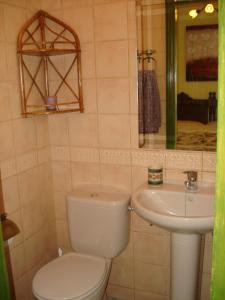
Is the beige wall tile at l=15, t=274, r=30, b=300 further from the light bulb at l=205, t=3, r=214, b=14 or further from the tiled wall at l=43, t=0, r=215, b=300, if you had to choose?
the light bulb at l=205, t=3, r=214, b=14

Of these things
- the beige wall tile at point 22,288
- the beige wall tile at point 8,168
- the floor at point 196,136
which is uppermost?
the floor at point 196,136

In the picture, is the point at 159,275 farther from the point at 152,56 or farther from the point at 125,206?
the point at 152,56

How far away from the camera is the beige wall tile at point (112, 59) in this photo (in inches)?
71.3

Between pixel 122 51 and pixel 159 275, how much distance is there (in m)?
1.37

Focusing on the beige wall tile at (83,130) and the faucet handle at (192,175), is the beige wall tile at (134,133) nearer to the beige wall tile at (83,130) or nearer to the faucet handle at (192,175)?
the beige wall tile at (83,130)

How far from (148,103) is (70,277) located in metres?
1.05

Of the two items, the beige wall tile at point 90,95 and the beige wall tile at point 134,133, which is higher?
the beige wall tile at point 90,95

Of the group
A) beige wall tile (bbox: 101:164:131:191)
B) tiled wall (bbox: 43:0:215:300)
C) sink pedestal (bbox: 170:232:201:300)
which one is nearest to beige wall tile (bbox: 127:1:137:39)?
tiled wall (bbox: 43:0:215:300)

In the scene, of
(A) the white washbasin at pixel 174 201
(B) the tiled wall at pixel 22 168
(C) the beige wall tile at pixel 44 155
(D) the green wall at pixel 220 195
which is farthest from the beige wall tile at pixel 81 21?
(D) the green wall at pixel 220 195

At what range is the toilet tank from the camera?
1.85 metres

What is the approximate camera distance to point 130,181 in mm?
1967

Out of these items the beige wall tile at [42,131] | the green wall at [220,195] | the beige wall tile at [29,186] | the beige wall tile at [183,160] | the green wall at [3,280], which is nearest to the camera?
the green wall at [220,195]

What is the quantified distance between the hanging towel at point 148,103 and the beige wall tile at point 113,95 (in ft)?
0.26

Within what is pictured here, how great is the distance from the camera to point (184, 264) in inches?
64.7
